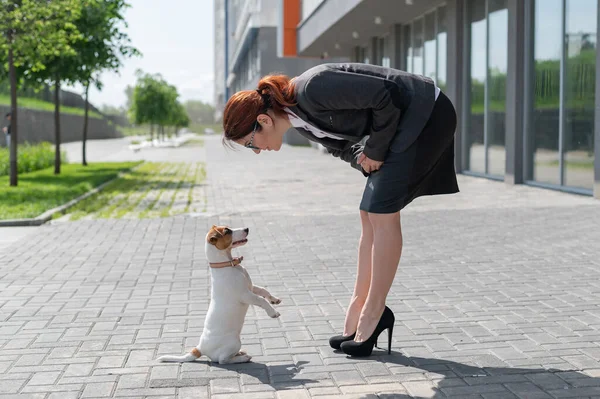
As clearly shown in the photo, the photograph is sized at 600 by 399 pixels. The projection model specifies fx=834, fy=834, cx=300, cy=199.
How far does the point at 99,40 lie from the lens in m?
21.6

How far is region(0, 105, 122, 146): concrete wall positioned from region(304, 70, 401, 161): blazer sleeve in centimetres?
3641

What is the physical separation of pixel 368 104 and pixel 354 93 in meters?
0.09

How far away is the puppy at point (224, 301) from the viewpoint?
417 centimetres

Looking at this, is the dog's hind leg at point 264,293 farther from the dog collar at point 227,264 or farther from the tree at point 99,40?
the tree at point 99,40

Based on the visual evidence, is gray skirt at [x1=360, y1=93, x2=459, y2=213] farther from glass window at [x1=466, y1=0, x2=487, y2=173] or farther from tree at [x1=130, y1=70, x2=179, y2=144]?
tree at [x1=130, y1=70, x2=179, y2=144]

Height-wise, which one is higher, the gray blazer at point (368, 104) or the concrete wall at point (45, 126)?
the concrete wall at point (45, 126)

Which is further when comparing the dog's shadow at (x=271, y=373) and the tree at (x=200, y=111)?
the tree at (x=200, y=111)

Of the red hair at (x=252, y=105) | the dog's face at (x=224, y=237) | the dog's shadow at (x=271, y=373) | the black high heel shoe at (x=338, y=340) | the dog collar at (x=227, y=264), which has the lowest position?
the dog's shadow at (x=271, y=373)

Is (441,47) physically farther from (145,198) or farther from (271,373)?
(271,373)

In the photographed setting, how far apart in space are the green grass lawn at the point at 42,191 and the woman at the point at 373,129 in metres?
7.91

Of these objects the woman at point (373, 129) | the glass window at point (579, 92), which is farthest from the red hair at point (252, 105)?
the glass window at point (579, 92)

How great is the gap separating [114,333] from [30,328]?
58 centimetres

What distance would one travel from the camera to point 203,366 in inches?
165

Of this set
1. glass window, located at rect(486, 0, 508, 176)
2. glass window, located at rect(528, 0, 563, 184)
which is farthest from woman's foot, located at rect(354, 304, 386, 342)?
glass window, located at rect(486, 0, 508, 176)
